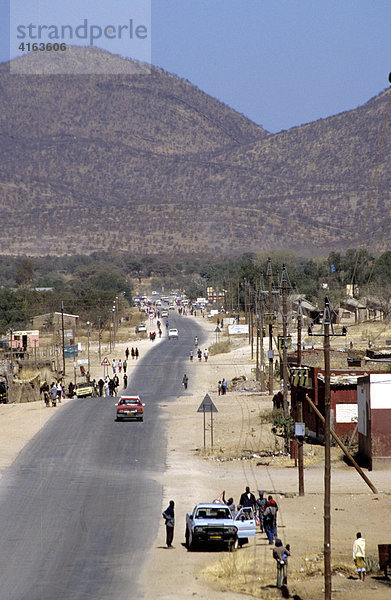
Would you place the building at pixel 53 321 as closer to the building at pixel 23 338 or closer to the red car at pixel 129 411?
the building at pixel 23 338

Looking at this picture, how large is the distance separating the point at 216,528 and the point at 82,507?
6.44m

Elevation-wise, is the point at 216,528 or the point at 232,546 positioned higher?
the point at 216,528

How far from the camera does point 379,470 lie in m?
35.9

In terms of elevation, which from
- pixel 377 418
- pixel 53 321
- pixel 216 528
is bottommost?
pixel 216 528

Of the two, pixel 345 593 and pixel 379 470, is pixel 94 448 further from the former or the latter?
pixel 345 593

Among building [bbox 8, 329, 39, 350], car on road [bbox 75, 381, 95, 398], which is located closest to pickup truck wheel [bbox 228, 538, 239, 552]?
car on road [bbox 75, 381, 95, 398]

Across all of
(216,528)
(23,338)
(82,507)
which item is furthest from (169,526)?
(23,338)

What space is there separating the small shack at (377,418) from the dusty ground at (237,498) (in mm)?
1070

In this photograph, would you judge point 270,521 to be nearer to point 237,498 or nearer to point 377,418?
point 237,498

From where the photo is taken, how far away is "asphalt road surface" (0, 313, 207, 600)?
21.7 meters

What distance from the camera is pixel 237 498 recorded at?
30891 millimetres

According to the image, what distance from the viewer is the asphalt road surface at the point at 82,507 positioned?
2166 cm

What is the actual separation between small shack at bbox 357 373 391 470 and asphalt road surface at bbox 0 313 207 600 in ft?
24.2

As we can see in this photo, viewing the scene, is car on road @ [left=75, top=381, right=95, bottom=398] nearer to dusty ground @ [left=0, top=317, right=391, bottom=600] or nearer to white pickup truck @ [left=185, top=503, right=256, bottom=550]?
dusty ground @ [left=0, top=317, right=391, bottom=600]
